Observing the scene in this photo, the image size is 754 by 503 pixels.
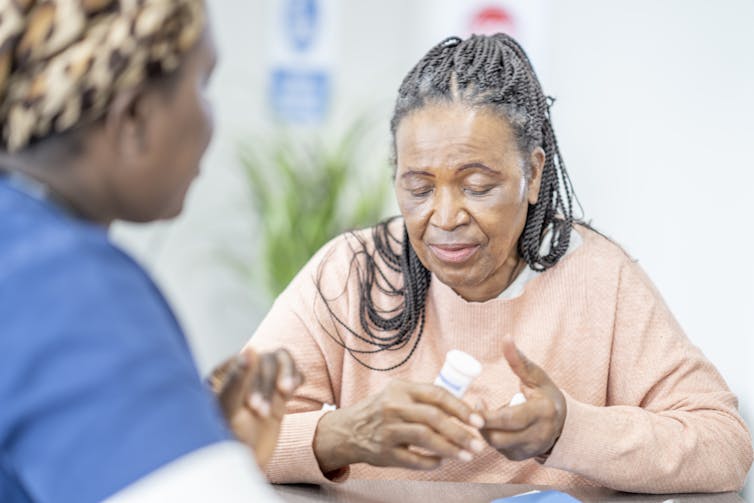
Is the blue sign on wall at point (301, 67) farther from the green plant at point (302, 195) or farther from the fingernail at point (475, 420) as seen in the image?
the fingernail at point (475, 420)

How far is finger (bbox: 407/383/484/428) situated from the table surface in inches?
9.2

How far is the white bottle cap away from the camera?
4.54ft

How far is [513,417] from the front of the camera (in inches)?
61.2

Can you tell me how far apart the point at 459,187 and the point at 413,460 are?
0.51m

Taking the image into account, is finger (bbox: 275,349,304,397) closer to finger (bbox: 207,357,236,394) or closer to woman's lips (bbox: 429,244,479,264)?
finger (bbox: 207,357,236,394)

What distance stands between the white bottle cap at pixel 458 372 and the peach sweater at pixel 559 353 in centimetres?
38

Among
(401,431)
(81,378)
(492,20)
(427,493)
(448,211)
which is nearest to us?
(81,378)

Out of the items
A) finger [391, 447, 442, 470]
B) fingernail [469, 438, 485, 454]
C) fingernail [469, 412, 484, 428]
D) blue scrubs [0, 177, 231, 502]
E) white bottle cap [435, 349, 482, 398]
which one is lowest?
finger [391, 447, 442, 470]

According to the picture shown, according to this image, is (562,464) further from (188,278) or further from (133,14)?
(188,278)

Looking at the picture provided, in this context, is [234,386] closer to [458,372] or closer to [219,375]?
[219,375]

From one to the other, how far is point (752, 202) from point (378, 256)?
74cm

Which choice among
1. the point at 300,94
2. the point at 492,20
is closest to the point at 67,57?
the point at 492,20

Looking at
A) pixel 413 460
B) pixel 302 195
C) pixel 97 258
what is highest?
pixel 97 258

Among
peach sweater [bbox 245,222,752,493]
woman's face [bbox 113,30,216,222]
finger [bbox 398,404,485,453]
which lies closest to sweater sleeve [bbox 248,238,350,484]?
peach sweater [bbox 245,222,752,493]
